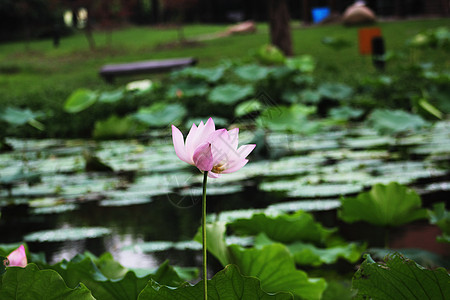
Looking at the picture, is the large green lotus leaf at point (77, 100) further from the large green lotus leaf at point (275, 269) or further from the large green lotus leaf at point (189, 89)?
the large green lotus leaf at point (275, 269)

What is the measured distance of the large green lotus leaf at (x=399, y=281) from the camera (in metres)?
0.60

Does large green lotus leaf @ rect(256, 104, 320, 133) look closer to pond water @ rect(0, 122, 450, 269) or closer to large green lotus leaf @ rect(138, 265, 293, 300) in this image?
A: pond water @ rect(0, 122, 450, 269)

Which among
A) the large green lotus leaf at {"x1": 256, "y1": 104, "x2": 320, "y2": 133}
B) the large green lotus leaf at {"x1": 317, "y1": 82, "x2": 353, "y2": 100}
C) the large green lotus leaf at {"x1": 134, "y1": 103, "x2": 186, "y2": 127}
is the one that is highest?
the large green lotus leaf at {"x1": 256, "y1": 104, "x2": 320, "y2": 133}

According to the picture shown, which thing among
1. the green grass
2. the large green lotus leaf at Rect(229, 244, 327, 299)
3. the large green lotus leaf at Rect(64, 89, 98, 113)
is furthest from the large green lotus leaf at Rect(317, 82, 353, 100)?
the large green lotus leaf at Rect(229, 244, 327, 299)

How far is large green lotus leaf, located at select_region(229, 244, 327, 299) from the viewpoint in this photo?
0.96m

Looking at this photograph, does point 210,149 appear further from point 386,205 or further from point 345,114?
point 345,114

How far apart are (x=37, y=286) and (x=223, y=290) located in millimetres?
193

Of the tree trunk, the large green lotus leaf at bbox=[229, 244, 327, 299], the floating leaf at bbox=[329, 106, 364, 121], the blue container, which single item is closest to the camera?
the large green lotus leaf at bbox=[229, 244, 327, 299]

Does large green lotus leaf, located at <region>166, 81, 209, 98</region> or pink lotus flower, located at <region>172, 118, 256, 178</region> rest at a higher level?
pink lotus flower, located at <region>172, 118, 256, 178</region>

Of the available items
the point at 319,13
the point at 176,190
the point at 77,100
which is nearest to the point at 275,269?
the point at 176,190

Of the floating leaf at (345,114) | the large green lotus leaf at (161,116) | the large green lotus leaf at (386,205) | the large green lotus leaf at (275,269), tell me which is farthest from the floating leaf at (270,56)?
the large green lotus leaf at (275,269)

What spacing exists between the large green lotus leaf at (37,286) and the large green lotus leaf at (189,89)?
3530 mm

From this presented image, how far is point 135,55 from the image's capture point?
1179 cm

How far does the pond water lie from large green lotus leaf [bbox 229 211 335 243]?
0.13 m
